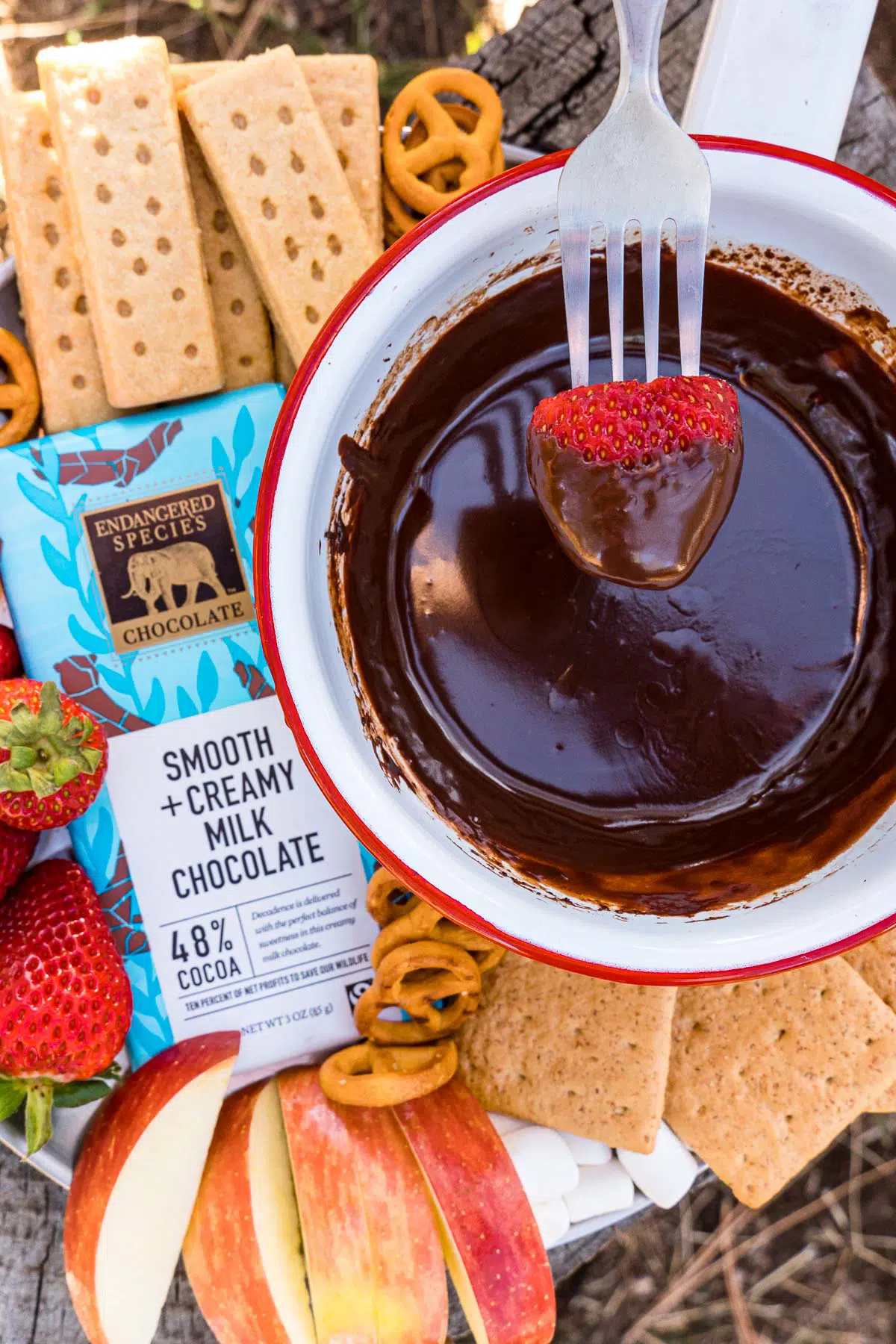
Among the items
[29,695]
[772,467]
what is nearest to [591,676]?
[772,467]

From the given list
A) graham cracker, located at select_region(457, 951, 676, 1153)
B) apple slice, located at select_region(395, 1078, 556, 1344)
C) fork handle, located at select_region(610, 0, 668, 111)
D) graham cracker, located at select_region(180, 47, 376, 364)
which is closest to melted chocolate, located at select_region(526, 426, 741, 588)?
fork handle, located at select_region(610, 0, 668, 111)

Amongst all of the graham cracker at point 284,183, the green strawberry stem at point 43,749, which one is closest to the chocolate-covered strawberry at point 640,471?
the graham cracker at point 284,183

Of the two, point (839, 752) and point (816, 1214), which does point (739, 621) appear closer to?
point (839, 752)

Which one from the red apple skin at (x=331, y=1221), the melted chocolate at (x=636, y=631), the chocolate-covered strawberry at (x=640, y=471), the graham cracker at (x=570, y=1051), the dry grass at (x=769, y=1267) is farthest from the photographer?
the dry grass at (x=769, y=1267)

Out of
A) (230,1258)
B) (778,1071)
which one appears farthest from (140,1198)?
(778,1071)

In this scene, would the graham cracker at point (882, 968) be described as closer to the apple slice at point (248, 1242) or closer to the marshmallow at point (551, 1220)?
the marshmallow at point (551, 1220)

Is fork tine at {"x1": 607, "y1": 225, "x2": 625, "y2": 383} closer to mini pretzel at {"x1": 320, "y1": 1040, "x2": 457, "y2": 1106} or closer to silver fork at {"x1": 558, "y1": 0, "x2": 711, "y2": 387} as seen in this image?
silver fork at {"x1": 558, "y1": 0, "x2": 711, "y2": 387}

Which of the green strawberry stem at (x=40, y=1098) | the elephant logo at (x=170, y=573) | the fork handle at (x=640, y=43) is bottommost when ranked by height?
the green strawberry stem at (x=40, y=1098)
